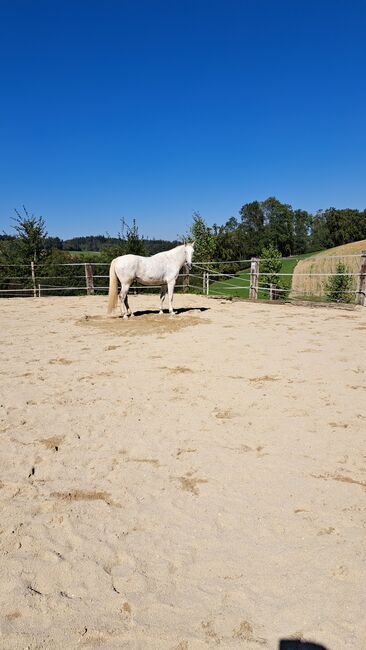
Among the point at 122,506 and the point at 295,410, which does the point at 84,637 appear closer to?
the point at 122,506

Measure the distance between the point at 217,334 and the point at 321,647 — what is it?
17.3 feet

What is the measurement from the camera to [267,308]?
9688 millimetres

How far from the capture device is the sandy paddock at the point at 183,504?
153 centimetres

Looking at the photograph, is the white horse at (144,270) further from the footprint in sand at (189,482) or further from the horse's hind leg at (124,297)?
the footprint in sand at (189,482)

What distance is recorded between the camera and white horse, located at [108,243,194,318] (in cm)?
767

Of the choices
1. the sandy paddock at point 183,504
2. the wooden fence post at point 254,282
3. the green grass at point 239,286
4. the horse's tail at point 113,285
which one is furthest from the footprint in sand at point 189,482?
the wooden fence post at point 254,282

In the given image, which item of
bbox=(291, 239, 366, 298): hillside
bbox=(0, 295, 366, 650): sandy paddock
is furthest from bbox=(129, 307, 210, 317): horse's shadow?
bbox=(291, 239, 366, 298): hillside

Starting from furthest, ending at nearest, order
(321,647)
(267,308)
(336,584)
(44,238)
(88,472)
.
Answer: (44,238) → (267,308) → (88,472) → (336,584) → (321,647)

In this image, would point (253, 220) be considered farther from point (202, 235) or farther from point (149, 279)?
point (149, 279)

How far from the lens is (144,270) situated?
780cm

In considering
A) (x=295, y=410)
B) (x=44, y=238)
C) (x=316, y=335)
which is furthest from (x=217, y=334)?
(x=44, y=238)

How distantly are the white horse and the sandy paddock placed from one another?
3.16m

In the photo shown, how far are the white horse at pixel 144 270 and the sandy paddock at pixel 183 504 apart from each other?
3.16m

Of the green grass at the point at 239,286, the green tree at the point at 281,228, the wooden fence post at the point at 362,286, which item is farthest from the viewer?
the green tree at the point at 281,228
